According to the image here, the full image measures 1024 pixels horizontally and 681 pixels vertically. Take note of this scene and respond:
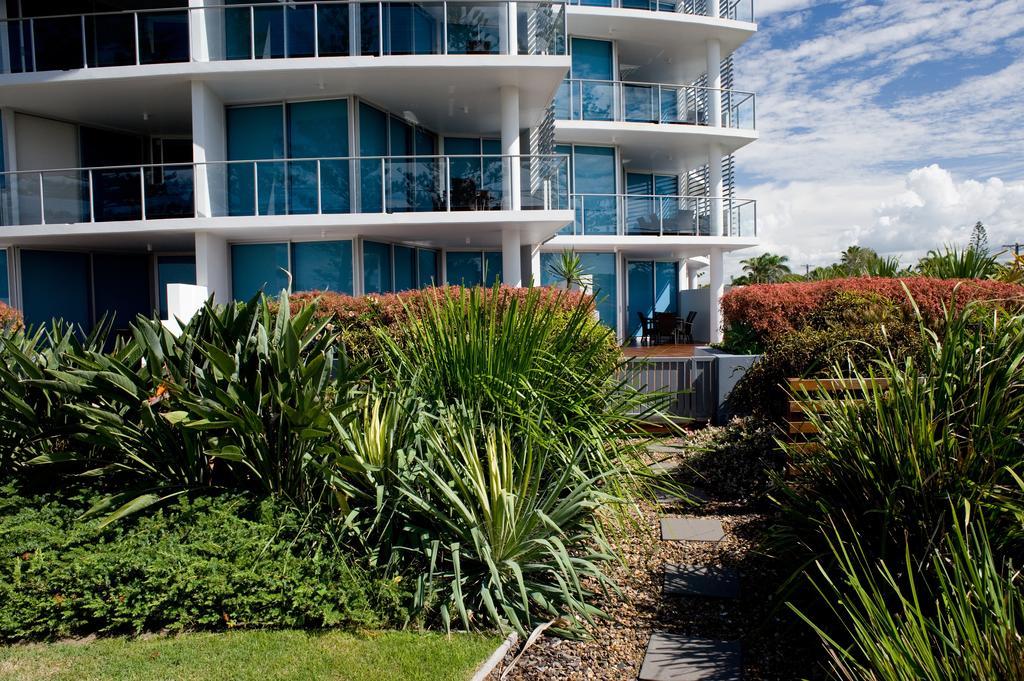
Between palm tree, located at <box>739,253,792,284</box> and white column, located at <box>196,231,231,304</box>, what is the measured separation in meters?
21.1

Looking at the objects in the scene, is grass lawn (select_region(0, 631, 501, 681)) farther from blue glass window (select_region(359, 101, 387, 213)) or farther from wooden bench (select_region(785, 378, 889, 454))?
blue glass window (select_region(359, 101, 387, 213))

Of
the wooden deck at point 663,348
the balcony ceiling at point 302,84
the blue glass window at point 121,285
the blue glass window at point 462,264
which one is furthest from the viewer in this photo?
the blue glass window at point 462,264

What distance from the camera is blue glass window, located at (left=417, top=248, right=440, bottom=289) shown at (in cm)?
1947

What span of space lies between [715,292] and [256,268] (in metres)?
13.4

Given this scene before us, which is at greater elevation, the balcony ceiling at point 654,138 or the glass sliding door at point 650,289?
the balcony ceiling at point 654,138

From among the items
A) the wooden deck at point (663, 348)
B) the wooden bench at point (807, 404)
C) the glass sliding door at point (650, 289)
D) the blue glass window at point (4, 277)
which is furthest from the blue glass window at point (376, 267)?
the wooden bench at point (807, 404)

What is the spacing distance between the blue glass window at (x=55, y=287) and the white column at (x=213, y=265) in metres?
3.73

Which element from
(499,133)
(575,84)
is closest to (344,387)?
Answer: (499,133)

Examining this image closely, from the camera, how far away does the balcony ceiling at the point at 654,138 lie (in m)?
21.4

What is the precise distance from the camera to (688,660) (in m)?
4.19

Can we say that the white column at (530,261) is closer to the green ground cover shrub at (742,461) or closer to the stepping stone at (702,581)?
the green ground cover shrub at (742,461)

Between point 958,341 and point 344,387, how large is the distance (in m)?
3.95

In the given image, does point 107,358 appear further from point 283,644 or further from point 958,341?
point 958,341

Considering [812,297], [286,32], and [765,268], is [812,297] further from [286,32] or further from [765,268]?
[765,268]
